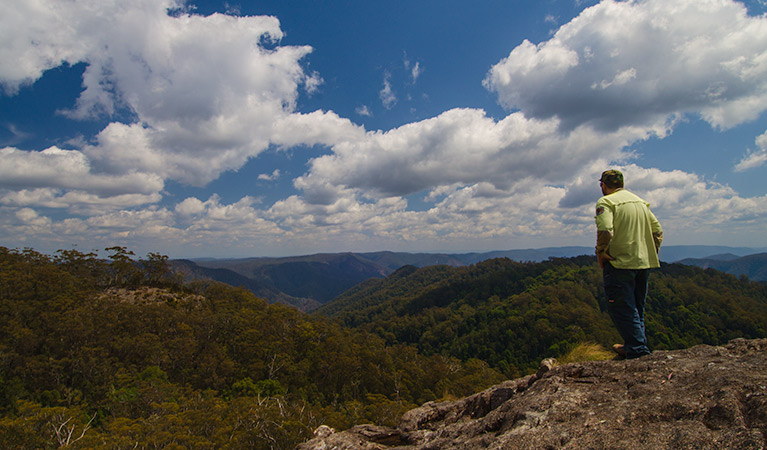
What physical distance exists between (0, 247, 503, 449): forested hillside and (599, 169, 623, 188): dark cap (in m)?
22.3

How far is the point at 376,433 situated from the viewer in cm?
655

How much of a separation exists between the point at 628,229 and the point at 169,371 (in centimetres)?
5237

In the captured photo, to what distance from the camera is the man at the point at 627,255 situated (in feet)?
15.8

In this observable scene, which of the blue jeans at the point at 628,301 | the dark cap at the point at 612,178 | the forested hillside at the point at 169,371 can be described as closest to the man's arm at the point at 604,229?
the blue jeans at the point at 628,301

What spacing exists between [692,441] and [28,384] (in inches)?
2024

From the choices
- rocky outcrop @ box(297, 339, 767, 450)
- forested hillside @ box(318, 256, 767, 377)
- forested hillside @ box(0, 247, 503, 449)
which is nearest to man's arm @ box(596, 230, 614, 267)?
rocky outcrop @ box(297, 339, 767, 450)

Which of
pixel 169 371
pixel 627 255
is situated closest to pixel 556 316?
pixel 169 371

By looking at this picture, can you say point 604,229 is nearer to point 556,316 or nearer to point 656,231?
point 656,231

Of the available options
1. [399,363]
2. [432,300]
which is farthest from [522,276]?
[399,363]

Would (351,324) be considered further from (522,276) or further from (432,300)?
(522,276)

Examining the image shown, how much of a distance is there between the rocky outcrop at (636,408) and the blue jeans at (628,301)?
276 millimetres

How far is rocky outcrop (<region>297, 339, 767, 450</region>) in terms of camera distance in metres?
2.85

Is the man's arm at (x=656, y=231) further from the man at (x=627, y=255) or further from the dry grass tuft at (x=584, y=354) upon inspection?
the dry grass tuft at (x=584, y=354)

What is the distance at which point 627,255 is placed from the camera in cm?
480
